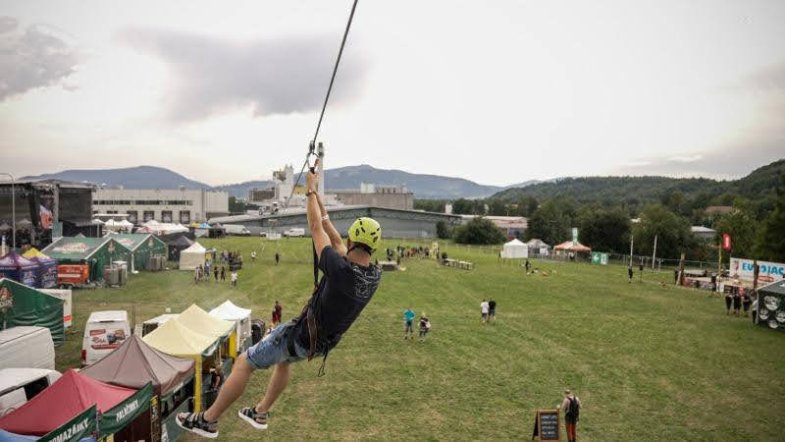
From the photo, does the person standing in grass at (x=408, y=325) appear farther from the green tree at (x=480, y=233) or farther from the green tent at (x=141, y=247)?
the green tree at (x=480, y=233)

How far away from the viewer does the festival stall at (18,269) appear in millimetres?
25047

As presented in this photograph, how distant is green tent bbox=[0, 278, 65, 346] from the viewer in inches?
658

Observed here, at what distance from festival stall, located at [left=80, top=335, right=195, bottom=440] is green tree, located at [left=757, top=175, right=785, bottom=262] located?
167 feet

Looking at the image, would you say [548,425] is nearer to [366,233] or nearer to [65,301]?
[366,233]

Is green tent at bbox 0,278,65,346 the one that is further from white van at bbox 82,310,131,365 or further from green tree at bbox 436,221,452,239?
green tree at bbox 436,221,452,239

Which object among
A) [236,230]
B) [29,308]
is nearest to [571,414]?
[29,308]

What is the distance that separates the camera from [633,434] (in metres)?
13.1

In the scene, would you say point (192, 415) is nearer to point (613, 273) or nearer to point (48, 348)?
point (48, 348)

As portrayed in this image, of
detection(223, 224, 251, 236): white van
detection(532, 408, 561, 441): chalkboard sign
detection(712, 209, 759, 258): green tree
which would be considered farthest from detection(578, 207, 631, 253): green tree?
detection(532, 408, 561, 441): chalkboard sign

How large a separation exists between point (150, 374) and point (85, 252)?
27.0 metres

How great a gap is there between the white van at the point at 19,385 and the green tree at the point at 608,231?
212 ft

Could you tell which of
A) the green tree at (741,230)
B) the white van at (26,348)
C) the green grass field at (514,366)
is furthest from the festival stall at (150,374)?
the green tree at (741,230)

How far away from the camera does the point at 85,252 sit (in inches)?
1304

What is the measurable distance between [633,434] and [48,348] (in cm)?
1627
